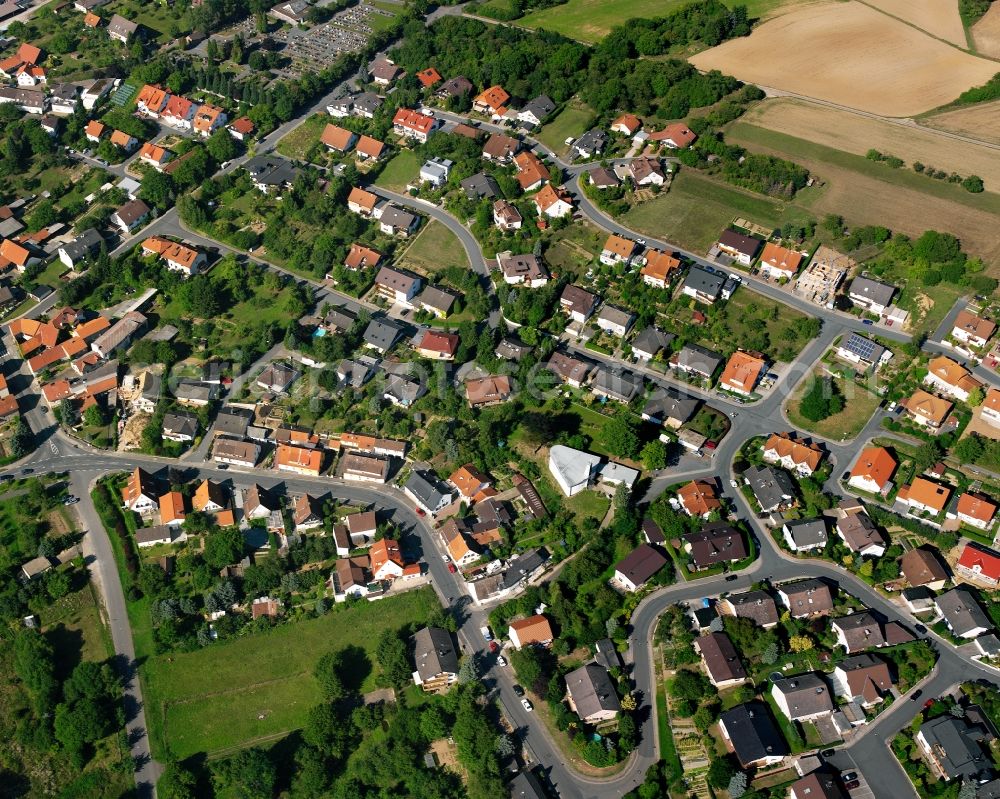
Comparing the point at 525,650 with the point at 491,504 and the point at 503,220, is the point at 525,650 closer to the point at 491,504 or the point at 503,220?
the point at 491,504

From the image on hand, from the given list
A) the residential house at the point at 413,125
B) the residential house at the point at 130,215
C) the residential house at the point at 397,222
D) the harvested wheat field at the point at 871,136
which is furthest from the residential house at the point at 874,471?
the residential house at the point at 130,215

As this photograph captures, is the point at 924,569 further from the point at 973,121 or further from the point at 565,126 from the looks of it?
the point at 565,126

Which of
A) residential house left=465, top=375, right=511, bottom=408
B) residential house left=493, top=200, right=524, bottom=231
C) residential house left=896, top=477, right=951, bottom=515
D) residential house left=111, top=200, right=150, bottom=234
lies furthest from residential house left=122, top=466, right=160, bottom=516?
residential house left=896, top=477, right=951, bottom=515

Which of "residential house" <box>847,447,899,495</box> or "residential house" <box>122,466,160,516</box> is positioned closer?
"residential house" <box>847,447,899,495</box>

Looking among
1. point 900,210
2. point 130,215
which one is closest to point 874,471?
point 900,210

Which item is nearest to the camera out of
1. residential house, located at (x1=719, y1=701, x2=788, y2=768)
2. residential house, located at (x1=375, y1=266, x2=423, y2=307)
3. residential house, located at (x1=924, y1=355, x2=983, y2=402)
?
residential house, located at (x1=719, y1=701, x2=788, y2=768)

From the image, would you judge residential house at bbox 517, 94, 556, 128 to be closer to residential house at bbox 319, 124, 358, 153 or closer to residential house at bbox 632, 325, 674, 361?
residential house at bbox 319, 124, 358, 153
